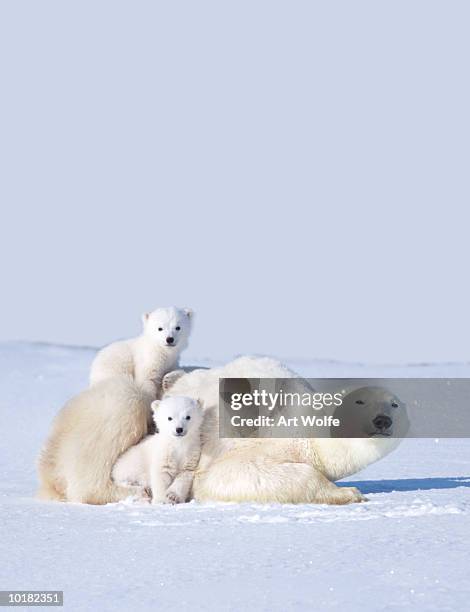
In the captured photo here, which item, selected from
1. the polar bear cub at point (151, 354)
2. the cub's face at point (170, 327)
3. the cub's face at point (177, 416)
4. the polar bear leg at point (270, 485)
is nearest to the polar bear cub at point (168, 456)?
the cub's face at point (177, 416)

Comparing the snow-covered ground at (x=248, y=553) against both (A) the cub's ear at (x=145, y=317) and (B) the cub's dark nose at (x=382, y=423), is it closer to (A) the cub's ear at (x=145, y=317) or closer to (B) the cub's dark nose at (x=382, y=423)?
(B) the cub's dark nose at (x=382, y=423)

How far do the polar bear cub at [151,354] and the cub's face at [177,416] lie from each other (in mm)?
585

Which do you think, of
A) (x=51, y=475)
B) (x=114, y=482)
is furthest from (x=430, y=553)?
(x=51, y=475)

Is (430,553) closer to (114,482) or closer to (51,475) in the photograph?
(114,482)

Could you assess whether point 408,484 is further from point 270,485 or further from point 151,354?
point 151,354

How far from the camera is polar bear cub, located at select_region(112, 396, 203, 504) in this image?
5.67 metres

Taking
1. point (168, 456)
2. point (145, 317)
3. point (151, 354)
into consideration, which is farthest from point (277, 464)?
point (145, 317)

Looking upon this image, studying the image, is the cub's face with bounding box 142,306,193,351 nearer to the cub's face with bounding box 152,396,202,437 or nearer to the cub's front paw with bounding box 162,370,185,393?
the cub's front paw with bounding box 162,370,185,393

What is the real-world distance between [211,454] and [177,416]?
0.30 m

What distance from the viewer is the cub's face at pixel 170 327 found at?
21.4 feet

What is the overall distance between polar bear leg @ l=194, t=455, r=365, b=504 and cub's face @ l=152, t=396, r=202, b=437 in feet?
0.87

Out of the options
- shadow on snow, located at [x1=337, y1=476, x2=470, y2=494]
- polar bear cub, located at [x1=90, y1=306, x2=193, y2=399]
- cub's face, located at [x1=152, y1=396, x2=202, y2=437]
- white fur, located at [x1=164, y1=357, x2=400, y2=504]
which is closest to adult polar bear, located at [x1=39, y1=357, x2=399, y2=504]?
white fur, located at [x1=164, y1=357, x2=400, y2=504]

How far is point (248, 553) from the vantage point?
4383 mm

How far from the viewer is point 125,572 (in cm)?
414
